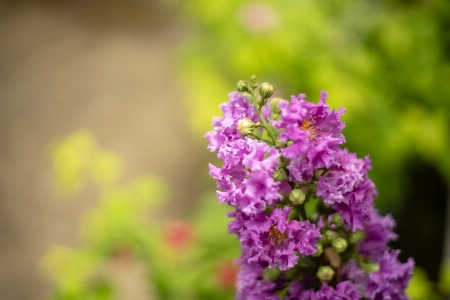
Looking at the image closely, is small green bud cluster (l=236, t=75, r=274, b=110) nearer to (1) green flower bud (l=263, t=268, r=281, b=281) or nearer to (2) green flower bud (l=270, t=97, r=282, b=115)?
(2) green flower bud (l=270, t=97, r=282, b=115)

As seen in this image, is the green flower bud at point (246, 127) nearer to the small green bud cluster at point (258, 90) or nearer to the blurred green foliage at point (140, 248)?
the small green bud cluster at point (258, 90)

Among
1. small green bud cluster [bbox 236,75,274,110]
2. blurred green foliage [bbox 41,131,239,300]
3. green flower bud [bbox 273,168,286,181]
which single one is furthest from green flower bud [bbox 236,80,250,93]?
blurred green foliage [bbox 41,131,239,300]

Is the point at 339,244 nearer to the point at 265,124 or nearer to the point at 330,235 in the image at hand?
the point at 330,235

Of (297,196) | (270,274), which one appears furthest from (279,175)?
(270,274)

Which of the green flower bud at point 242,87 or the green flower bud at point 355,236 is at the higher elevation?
the green flower bud at point 242,87

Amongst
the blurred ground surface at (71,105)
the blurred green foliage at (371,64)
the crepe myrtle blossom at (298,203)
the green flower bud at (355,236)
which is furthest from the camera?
the blurred ground surface at (71,105)

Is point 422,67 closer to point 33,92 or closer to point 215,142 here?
point 215,142

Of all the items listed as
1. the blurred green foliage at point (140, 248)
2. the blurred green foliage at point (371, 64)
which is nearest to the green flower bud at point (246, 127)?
the blurred green foliage at point (140, 248)
